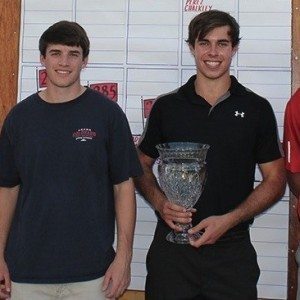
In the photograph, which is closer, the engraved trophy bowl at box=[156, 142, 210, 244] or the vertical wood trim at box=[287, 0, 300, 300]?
the engraved trophy bowl at box=[156, 142, 210, 244]

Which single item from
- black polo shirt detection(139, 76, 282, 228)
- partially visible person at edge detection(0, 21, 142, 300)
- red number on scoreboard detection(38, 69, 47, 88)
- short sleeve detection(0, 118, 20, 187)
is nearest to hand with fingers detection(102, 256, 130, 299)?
partially visible person at edge detection(0, 21, 142, 300)

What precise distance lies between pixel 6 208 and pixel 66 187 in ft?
0.84

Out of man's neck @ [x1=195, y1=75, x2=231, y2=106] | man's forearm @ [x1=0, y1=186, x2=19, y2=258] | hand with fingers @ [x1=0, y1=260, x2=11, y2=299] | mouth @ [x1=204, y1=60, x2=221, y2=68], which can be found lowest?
hand with fingers @ [x1=0, y1=260, x2=11, y2=299]

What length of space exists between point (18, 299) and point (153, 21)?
3.88 feet

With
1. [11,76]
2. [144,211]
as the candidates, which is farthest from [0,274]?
[11,76]

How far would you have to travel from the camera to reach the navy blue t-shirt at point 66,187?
1687mm

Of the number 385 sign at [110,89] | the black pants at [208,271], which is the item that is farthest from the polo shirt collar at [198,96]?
the black pants at [208,271]

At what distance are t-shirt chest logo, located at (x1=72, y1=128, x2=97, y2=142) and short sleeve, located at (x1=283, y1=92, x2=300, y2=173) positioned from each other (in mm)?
633

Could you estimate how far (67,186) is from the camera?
5.52 feet

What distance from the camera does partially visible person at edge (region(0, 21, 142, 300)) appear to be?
1689mm

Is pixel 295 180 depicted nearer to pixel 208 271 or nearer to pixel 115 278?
pixel 208 271

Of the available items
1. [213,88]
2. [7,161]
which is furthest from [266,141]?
[7,161]

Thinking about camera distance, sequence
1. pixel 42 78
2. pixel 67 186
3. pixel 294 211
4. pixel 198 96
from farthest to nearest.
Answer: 1. pixel 42 78
2. pixel 294 211
3. pixel 198 96
4. pixel 67 186

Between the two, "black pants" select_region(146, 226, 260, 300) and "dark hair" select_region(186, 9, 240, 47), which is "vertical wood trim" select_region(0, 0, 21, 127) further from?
"black pants" select_region(146, 226, 260, 300)
